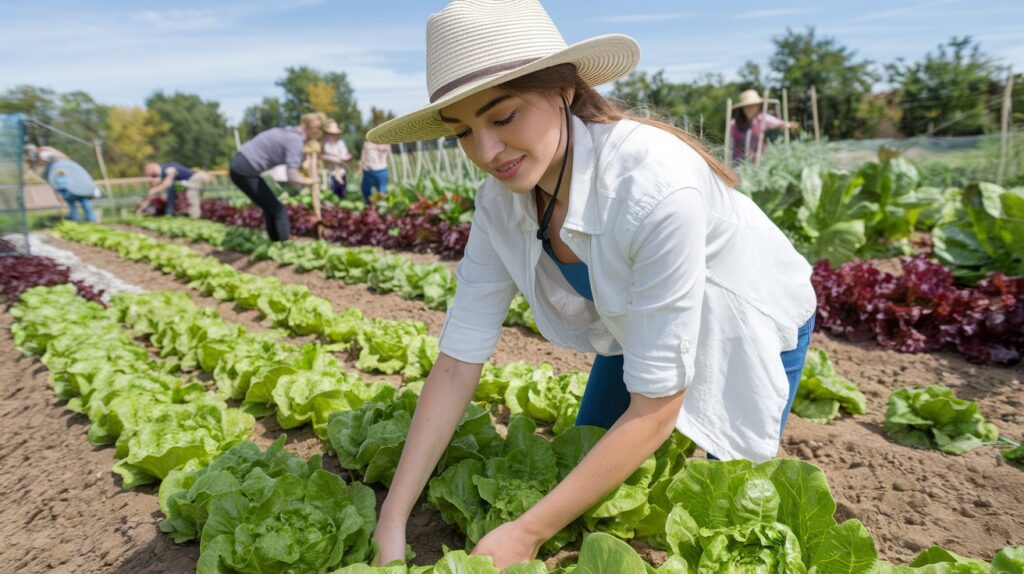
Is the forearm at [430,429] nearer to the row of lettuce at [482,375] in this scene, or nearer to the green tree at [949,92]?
the row of lettuce at [482,375]

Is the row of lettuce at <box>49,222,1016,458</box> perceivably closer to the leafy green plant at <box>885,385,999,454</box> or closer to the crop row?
the leafy green plant at <box>885,385,999,454</box>

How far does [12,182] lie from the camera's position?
11180 mm

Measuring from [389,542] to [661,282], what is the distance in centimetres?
112

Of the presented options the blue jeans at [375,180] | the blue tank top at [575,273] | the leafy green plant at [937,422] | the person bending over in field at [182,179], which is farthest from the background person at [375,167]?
the blue tank top at [575,273]

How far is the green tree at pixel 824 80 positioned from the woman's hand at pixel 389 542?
30.5 meters

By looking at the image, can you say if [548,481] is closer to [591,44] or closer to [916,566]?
[916,566]

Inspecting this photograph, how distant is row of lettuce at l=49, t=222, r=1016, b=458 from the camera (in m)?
3.18

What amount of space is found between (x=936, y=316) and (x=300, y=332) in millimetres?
4871

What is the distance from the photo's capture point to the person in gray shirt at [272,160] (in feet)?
30.0

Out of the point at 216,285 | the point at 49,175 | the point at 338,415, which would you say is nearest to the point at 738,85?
the point at 49,175

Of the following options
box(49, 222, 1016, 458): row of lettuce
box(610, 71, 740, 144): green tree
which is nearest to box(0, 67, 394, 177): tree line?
box(610, 71, 740, 144): green tree

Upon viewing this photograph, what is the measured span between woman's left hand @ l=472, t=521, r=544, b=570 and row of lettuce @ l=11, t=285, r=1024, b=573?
106mm

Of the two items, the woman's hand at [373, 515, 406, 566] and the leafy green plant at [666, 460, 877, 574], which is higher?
the leafy green plant at [666, 460, 877, 574]

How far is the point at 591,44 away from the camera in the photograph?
167cm
